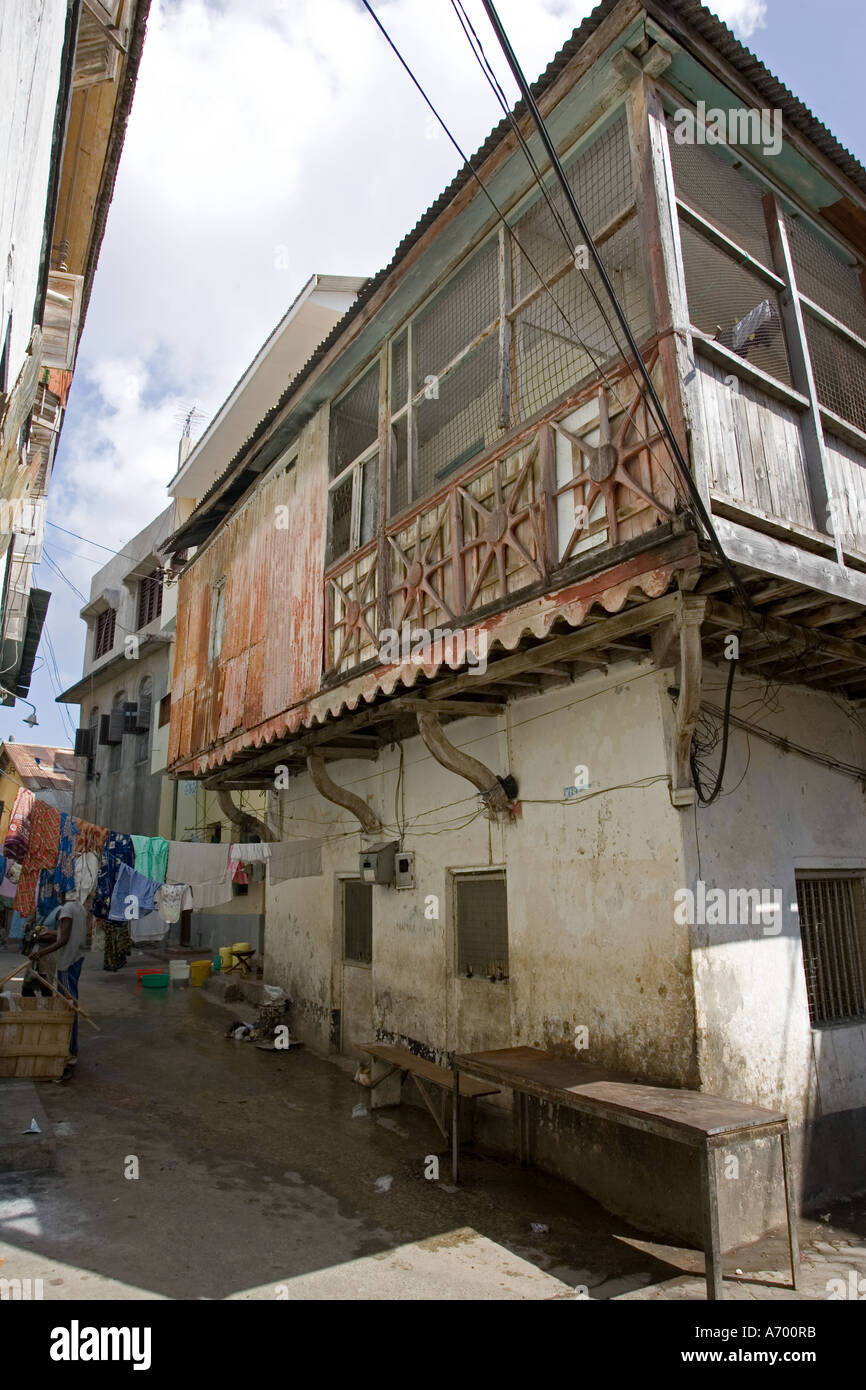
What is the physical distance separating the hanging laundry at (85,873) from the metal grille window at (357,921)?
15.4 feet

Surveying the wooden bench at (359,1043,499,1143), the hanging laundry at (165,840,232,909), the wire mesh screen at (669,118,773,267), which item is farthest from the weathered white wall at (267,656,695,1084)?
the hanging laundry at (165,840,232,909)

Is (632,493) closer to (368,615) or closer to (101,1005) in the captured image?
(368,615)

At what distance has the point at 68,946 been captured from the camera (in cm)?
971

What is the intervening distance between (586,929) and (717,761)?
1.70m

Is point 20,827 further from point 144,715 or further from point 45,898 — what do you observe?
point 144,715

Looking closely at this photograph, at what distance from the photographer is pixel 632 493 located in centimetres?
523

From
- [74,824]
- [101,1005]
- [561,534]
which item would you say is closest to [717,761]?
[561,534]

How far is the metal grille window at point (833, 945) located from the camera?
670 cm

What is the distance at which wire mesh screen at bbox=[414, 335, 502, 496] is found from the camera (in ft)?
27.2

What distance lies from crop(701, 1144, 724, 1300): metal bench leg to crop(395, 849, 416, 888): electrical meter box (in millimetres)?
4970

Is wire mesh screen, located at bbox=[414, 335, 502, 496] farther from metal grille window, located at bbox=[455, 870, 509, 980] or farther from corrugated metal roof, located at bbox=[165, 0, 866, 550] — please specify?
metal grille window, located at bbox=[455, 870, 509, 980]

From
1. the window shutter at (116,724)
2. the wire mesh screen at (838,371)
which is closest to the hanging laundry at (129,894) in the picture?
the wire mesh screen at (838,371)

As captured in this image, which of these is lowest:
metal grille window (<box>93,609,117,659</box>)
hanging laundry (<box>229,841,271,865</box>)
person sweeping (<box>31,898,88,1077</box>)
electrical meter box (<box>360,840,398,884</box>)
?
person sweeping (<box>31,898,88,1077</box>)

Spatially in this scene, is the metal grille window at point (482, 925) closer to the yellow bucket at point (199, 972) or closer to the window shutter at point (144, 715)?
the yellow bucket at point (199, 972)
